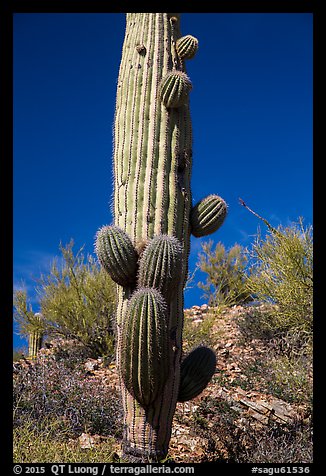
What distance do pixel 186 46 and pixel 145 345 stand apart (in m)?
3.06

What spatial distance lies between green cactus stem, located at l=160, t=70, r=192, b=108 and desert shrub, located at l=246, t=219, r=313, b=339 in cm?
417

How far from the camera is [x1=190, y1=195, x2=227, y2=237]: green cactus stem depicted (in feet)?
16.4

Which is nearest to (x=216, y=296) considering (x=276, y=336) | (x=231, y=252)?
(x=231, y=252)

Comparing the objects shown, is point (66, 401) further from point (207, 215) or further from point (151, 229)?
point (207, 215)

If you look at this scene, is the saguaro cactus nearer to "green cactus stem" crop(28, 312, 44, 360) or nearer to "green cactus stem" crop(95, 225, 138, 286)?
"green cactus stem" crop(95, 225, 138, 286)

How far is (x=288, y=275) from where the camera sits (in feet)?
27.1

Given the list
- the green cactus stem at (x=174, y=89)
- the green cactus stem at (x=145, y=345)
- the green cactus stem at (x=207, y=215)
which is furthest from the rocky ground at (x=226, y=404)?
the green cactus stem at (x=174, y=89)

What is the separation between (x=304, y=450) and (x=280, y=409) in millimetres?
1975

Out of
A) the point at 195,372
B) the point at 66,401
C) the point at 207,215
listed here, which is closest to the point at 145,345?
the point at 195,372

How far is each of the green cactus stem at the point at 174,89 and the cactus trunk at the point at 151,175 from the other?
91 mm

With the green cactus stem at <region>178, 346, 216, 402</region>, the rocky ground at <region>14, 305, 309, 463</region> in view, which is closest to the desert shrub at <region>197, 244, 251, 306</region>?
the rocky ground at <region>14, 305, 309, 463</region>

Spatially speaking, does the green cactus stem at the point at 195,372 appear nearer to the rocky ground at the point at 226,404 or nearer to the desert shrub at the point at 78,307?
the rocky ground at the point at 226,404
